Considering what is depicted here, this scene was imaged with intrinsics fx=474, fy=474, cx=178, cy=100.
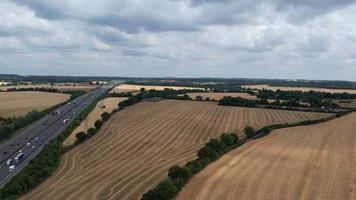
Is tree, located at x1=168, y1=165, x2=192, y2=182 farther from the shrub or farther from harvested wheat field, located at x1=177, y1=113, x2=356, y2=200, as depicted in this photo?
the shrub

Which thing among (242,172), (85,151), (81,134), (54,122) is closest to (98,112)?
(54,122)

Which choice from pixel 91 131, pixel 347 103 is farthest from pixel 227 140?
pixel 347 103

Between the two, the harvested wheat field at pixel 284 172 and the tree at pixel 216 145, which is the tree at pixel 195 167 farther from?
the tree at pixel 216 145

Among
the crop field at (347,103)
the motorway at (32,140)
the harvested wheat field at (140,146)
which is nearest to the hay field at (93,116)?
the motorway at (32,140)

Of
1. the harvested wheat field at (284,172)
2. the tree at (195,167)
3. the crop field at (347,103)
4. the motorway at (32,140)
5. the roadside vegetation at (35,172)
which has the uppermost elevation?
the crop field at (347,103)

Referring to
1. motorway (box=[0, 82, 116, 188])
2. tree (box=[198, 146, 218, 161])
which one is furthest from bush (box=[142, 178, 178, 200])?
motorway (box=[0, 82, 116, 188])

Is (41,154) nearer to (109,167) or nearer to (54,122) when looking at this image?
(109,167)
